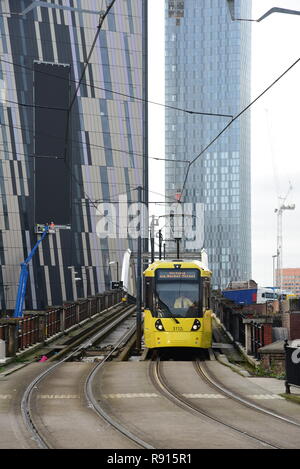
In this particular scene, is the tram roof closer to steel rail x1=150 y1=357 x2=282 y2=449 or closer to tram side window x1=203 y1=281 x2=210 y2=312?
tram side window x1=203 y1=281 x2=210 y2=312

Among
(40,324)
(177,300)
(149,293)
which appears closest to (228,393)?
(177,300)

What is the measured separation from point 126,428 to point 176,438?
1305mm

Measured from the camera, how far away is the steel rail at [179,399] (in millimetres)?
11219

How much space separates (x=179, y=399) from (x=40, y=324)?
17.2 metres

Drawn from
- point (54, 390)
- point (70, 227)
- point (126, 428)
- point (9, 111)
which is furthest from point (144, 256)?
point (126, 428)

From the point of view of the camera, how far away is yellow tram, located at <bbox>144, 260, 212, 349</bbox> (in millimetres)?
26219

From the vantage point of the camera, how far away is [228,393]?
1692 cm

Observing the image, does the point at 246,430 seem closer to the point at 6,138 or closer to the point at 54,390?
the point at 54,390

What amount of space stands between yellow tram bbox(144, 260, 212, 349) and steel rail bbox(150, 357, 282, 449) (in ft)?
8.01

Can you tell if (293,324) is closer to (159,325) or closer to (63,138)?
(159,325)

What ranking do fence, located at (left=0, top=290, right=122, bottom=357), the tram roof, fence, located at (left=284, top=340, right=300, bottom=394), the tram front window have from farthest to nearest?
the tram roof, the tram front window, fence, located at (left=0, top=290, right=122, bottom=357), fence, located at (left=284, top=340, right=300, bottom=394)
